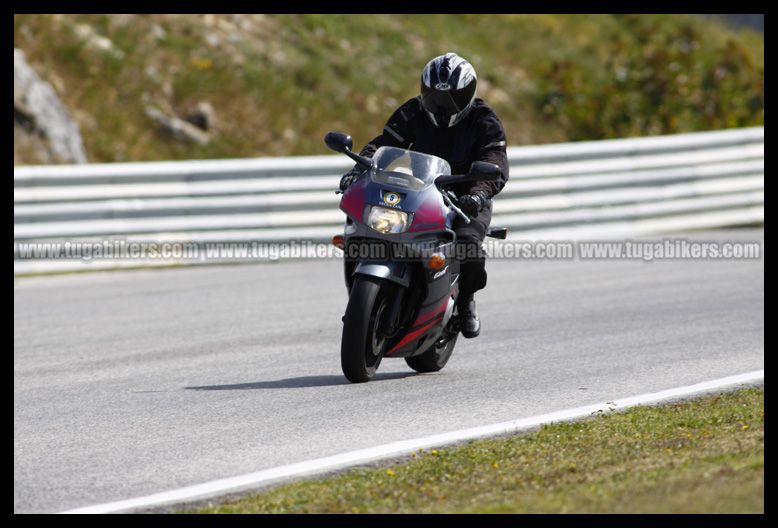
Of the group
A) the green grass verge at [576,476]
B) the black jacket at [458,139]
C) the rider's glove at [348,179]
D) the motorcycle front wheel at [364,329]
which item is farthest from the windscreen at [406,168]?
the green grass verge at [576,476]

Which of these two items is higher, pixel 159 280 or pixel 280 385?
pixel 280 385

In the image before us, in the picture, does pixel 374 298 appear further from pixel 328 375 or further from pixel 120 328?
pixel 120 328

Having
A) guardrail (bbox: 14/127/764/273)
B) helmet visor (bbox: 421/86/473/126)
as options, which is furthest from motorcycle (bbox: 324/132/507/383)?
guardrail (bbox: 14/127/764/273)

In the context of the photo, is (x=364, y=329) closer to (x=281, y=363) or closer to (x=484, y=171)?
(x=484, y=171)

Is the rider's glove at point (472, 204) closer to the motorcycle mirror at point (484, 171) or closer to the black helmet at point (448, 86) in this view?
the motorcycle mirror at point (484, 171)

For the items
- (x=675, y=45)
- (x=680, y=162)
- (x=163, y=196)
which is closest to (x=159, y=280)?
(x=163, y=196)

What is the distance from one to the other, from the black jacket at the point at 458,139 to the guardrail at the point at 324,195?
238 inches

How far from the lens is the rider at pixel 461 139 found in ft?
23.0

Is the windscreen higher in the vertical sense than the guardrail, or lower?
higher

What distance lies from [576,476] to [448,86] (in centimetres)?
294

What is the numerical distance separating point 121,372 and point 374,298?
2.01 metres

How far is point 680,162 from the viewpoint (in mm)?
15781

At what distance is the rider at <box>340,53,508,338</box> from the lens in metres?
7.01

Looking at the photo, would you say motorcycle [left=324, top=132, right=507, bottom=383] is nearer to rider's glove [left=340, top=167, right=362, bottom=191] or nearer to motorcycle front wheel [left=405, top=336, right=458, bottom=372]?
rider's glove [left=340, top=167, right=362, bottom=191]
